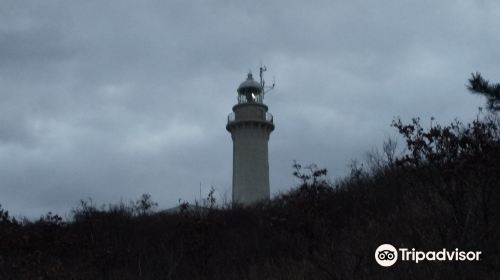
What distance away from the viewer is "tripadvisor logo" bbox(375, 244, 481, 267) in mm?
6809

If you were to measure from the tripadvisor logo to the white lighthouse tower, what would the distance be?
71.9ft

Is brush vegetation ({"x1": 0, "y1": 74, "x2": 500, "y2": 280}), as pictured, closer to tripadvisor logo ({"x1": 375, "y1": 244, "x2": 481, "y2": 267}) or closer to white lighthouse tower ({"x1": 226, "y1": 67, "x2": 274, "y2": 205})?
tripadvisor logo ({"x1": 375, "y1": 244, "x2": 481, "y2": 267})

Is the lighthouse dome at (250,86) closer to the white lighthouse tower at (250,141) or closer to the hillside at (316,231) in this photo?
the white lighthouse tower at (250,141)

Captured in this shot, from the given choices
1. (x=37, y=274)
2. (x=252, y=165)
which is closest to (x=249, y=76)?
(x=252, y=165)

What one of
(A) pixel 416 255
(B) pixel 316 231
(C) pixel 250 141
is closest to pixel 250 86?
(C) pixel 250 141

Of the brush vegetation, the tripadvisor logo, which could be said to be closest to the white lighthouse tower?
the brush vegetation

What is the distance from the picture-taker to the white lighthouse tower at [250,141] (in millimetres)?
30312

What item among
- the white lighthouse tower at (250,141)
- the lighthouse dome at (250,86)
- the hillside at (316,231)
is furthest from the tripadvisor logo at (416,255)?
the lighthouse dome at (250,86)

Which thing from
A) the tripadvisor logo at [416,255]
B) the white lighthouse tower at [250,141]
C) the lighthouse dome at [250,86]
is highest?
the lighthouse dome at [250,86]

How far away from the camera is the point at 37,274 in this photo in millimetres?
9234

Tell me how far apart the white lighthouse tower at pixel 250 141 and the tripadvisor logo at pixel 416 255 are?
21.9 meters

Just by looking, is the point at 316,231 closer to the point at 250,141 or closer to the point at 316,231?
the point at 316,231

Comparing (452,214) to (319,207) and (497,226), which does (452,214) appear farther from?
(319,207)

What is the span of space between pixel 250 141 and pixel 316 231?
20.2 m
